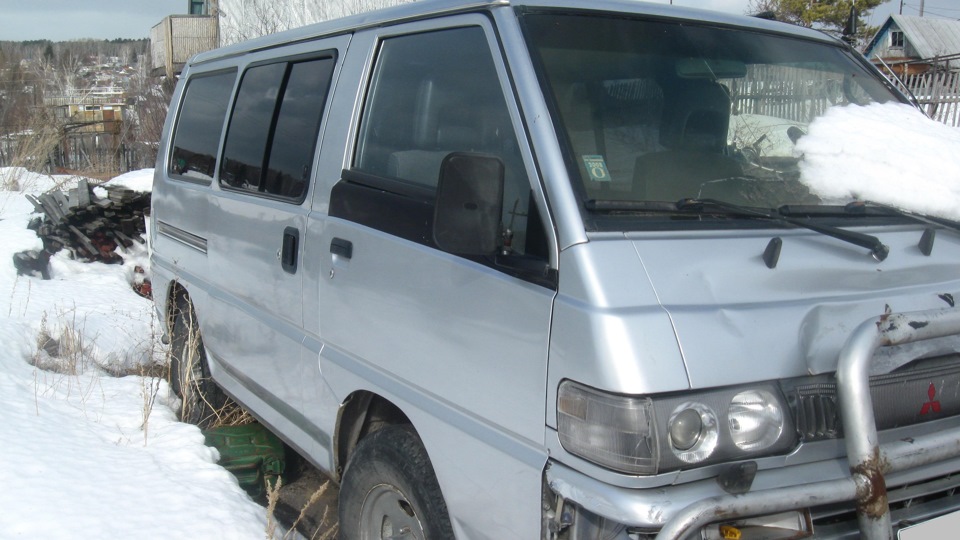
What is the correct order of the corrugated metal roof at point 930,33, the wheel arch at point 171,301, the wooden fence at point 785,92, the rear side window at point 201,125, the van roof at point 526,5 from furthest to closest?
the corrugated metal roof at point 930,33, the wheel arch at point 171,301, the rear side window at point 201,125, the wooden fence at point 785,92, the van roof at point 526,5

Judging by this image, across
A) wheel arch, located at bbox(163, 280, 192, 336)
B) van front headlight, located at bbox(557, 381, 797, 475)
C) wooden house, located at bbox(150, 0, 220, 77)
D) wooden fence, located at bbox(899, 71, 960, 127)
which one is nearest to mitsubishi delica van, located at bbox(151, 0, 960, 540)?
van front headlight, located at bbox(557, 381, 797, 475)

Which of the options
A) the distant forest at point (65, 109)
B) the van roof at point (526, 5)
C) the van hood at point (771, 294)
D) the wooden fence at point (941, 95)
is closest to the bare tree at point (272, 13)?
the distant forest at point (65, 109)

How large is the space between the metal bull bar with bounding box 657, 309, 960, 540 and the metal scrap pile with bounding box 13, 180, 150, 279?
1008 centimetres

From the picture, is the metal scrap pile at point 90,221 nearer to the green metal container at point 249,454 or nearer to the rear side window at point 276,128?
the green metal container at point 249,454

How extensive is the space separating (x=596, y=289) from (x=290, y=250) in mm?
1849

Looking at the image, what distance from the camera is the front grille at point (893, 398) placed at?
2.16m

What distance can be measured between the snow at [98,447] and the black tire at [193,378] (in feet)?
0.45

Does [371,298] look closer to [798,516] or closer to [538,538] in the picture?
[538,538]

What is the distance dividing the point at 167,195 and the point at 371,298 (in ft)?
10.1

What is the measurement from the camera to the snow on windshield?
278 cm

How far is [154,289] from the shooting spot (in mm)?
5949

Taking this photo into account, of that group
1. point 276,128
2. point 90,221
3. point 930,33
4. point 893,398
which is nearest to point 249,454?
point 276,128

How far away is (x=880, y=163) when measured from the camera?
286 cm

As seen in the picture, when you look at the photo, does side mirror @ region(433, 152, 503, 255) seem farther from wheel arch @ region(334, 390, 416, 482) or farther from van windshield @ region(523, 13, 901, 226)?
wheel arch @ region(334, 390, 416, 482)
